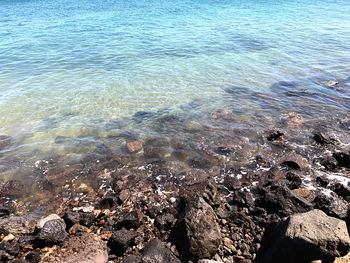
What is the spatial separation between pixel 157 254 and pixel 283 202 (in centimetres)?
317

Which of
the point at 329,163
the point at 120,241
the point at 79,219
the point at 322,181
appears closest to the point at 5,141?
the point at 79,219

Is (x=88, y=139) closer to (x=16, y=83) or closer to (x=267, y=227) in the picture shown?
(x=267, y=227)

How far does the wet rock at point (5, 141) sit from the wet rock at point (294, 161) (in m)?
9.58

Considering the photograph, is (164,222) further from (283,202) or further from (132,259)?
(283,202)

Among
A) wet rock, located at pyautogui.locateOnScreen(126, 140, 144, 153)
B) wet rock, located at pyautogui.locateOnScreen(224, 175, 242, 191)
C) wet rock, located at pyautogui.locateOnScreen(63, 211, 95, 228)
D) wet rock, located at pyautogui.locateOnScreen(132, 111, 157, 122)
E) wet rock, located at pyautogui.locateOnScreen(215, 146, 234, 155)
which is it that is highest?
wet rock, located at pyautogui.locateOnScreen(63, 211, 95, 228)

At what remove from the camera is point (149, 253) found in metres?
4.55

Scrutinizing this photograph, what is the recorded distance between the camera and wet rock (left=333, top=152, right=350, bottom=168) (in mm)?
7227

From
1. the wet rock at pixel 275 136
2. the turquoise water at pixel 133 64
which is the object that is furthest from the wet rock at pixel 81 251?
the wet rock at pixel 275 136

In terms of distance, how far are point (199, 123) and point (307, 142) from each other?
4.01 m

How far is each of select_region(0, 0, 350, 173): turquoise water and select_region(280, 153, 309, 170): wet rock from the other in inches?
173

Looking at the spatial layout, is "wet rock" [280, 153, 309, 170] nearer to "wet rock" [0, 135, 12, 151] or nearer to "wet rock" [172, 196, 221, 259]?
"wet rock" [172, 196, 221, 259]

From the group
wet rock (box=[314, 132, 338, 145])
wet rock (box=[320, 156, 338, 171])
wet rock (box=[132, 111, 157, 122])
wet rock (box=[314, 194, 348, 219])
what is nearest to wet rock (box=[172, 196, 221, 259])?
wet rock (box=[314, 194, 348, 219])

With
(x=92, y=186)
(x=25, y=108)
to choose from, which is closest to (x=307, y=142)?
(x=92, y=186)

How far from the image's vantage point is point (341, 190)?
6.20 meters
